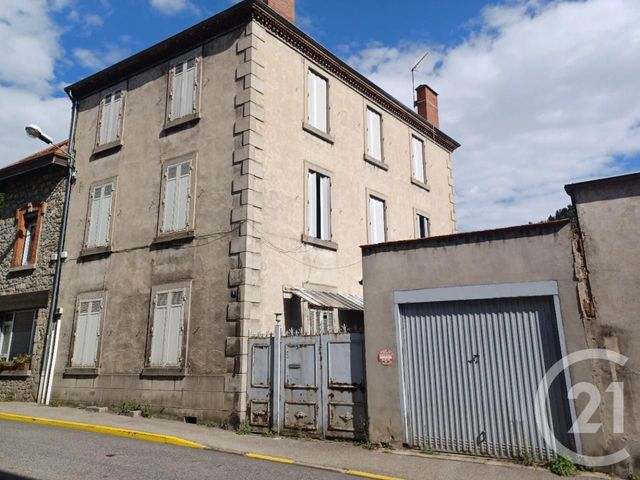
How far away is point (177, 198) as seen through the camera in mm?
12328

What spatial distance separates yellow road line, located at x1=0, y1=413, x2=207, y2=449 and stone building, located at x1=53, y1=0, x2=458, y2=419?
156 cm

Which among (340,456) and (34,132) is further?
(34,132)

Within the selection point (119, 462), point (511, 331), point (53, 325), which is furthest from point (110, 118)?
point (511, 331)

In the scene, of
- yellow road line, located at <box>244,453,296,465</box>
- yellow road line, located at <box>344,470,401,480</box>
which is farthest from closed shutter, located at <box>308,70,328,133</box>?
yellow road line, located at <box>344,470,401,480</box>

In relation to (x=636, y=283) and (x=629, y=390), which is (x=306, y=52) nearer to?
(x=636, y=283)

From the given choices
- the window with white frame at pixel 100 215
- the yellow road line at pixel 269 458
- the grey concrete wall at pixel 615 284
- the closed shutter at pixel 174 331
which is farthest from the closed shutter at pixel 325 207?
the grey concrete wall at pixel 615 284

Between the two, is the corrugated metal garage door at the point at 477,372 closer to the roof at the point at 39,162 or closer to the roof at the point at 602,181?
the roof at the point at 602,181

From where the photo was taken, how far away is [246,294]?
10445mm

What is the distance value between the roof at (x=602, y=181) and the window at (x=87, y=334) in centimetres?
1144

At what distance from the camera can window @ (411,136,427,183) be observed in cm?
1738

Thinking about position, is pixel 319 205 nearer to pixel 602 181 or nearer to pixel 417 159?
pixel 417 159

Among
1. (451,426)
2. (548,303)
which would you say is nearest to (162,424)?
(451,426)

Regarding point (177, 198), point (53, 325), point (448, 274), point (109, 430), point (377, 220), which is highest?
point (377, 220)

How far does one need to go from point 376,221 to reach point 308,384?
6787 mm
